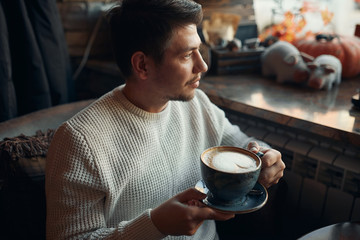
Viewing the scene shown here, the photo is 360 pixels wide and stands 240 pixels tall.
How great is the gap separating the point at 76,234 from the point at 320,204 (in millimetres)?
1024

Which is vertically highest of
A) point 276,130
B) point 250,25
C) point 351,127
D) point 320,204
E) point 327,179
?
point 250,25

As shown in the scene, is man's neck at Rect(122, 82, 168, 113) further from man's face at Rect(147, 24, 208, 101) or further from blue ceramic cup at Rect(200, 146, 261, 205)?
blue ceramic cup at Rect(200, 146, 261, 205)

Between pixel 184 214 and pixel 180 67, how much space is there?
42 centimetres

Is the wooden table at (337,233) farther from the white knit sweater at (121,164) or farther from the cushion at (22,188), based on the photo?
the cushion at (22,188)

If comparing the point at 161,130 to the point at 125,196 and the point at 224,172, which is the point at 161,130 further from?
the point at 224,172

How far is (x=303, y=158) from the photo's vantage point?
1392 millimetres

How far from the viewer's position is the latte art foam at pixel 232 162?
2.56ft

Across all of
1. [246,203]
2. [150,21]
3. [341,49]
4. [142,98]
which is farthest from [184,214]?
[341,49]

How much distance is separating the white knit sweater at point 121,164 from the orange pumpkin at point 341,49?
780 millimetres

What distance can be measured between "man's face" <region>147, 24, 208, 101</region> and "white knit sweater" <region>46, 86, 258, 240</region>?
4.4 inches

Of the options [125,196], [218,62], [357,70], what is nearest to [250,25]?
[218,62]

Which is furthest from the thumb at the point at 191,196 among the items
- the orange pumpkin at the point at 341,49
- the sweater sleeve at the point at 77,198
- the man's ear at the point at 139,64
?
the orange pumpkin at the point at 341,49

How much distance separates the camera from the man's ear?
965mm

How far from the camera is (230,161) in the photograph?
82 cm
